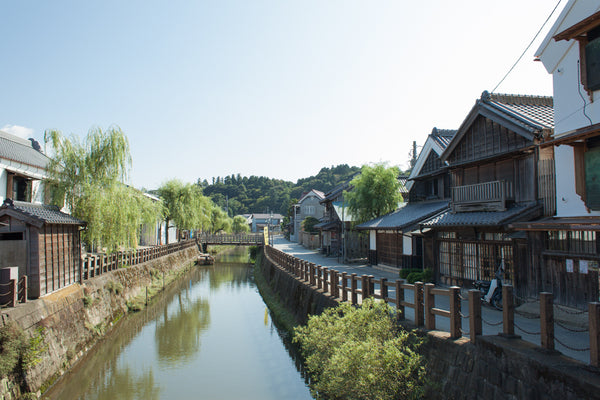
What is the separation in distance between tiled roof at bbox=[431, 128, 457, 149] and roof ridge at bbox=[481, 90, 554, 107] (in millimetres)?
5435

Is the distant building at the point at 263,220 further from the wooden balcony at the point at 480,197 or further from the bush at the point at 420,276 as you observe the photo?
the wooden balcony at the point at 480,197

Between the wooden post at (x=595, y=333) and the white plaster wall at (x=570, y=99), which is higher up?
the white plaster wall at (x=570, y=99)

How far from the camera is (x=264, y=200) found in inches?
4796

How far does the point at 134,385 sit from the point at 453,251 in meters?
11.2

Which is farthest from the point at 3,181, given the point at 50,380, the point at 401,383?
the point at 401,383

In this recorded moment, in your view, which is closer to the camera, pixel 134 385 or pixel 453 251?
pixel 134 385

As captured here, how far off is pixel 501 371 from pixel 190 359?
10511 mm

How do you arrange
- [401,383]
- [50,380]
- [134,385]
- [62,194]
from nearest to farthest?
[401,383] < [50,380] < [134,385] < [62,194]

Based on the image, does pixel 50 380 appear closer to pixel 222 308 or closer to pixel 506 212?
pixel 222 308

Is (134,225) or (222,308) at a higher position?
(134,225)

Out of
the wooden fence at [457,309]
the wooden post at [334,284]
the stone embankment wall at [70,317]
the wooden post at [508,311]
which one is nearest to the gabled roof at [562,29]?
the wooden post at [508,311]

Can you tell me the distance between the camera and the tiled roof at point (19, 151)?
17.8m

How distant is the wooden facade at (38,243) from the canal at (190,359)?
8.98 feet

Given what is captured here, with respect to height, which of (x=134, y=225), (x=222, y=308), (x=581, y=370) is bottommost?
(x=222, y=308)
